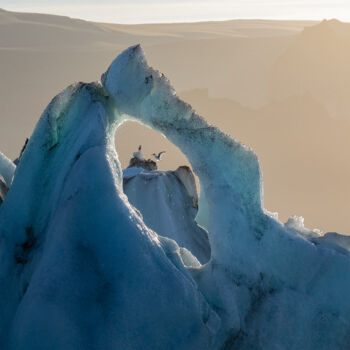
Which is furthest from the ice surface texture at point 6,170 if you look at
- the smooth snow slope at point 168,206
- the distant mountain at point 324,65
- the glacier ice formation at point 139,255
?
the distant mountain at point 324,65

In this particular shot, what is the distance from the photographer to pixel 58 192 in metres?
1.85

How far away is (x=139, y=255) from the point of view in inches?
62.1

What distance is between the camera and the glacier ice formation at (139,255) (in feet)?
5.11

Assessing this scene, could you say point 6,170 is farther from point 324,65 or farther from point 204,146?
point 324,65

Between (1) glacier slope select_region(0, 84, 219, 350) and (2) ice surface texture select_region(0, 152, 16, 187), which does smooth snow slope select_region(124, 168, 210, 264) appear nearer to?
(2) ice surface texture select_region(0, 152, 16, 187)

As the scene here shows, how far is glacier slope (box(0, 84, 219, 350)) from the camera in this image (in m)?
1.54

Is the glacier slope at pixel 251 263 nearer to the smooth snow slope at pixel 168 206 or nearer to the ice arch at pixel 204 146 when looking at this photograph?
the ice arch at pixel 204 146

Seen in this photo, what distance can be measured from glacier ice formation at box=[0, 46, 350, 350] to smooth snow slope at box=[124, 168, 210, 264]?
1506mm

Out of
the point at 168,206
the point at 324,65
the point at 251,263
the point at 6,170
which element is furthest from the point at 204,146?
the point at 324,65

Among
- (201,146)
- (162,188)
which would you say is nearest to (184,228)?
(162,188)

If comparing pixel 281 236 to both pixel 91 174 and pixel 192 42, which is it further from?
pixel 192 42

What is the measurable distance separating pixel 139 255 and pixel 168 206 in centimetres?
227

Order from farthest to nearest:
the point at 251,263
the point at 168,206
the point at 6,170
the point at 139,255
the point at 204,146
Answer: the point at 168,206, the point at 6,170, the point at 204,146, the point at 251,263, the point at 139,255

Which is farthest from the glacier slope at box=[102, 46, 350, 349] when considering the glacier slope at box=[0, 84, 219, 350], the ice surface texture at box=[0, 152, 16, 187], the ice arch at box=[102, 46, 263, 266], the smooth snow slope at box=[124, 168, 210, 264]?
the smooth snow slope at box=[124, 168, 210, 264]
